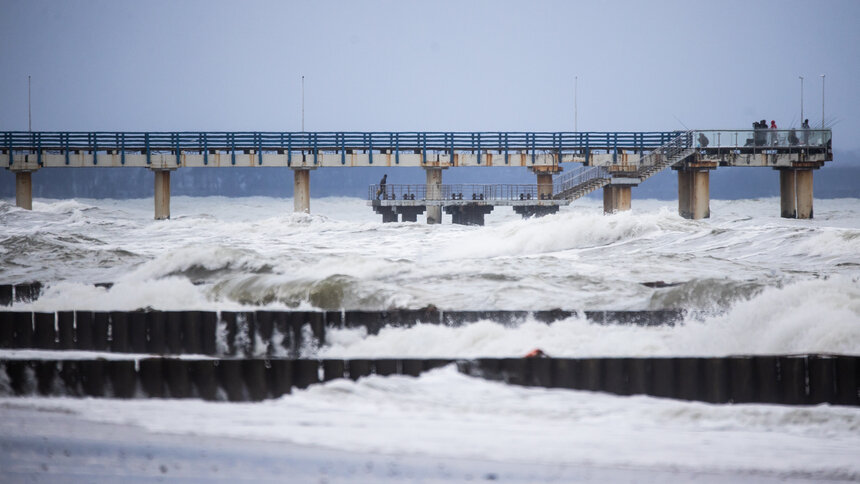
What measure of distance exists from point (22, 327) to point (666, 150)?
3410 centimetres

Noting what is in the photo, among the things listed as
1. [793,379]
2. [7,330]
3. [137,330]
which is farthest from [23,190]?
[793,379]

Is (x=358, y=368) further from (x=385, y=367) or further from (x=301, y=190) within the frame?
(x=301, y=190)

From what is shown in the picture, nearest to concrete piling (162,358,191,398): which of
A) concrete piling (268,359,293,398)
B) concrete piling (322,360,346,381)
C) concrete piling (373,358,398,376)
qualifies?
concrete piling (268,359,293,398)

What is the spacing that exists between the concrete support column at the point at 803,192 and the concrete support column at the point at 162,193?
99.7ft

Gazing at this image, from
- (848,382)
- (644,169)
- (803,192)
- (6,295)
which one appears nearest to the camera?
(848,382)

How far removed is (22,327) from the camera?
10.7 m

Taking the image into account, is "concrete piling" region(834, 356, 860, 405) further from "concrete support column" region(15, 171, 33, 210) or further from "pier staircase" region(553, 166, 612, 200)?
"concrete support column" region(15, 171, 33, 210)

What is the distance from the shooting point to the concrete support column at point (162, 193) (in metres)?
42.5

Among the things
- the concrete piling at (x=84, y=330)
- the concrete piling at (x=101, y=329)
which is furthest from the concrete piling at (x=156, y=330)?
the concrete piling at (x=84, y=330)

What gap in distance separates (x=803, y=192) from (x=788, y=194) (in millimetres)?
1053

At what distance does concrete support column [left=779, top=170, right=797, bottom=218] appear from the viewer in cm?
4369

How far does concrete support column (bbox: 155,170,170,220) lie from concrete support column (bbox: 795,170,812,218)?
30380 mm

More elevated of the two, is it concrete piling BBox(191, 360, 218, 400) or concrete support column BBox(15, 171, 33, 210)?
concrete support column BBox(15, 171, 33, 210)

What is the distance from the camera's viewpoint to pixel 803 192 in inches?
1702
